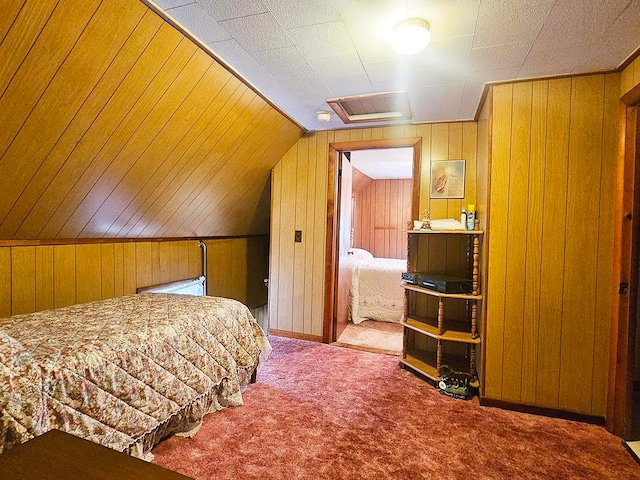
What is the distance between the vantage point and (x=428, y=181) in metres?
3.23

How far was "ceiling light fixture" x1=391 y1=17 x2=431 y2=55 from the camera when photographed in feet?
5.58

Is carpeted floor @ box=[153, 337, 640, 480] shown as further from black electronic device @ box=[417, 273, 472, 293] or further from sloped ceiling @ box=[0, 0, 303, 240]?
sloped ceiling @ box=[0, 0, 303, 240]

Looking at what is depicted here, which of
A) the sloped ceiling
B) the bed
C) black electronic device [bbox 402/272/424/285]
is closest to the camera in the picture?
the sloped ceiling

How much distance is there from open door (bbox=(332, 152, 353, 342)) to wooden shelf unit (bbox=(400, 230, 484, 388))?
0.75 m

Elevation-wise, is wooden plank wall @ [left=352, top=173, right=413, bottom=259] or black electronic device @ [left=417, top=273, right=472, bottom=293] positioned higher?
wooden plank wall @ [left=352, top=173, right=413, bottom=259]

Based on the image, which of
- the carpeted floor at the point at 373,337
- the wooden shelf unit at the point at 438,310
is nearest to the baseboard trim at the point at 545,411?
the wooden shelf unit at the point at 438,310

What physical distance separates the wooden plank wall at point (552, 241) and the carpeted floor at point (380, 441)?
0.85ft

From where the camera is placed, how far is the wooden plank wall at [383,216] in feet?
23.1

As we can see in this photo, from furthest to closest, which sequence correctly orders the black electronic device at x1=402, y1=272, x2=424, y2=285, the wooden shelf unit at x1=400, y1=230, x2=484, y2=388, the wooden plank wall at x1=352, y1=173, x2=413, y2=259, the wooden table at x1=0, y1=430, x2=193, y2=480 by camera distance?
the wooden plank wall at x1=352, y1=173, x2=413, y2=259
the black electronic device at x1=402, y1=272, x2=424, y2=285
the wooden shelf unit at x1=400, y1=230, x2=484, y2=388
the wooden table at x1=0, y1=430, x2=193, y2=480

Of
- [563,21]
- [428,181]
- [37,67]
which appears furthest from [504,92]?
[37,67]

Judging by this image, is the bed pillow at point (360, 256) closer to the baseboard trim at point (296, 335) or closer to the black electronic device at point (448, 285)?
the baseboard trim at point (296, 335)

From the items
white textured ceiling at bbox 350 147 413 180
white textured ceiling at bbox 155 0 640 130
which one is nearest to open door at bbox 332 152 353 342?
white textured ceiling at bbox 350 147 413 180

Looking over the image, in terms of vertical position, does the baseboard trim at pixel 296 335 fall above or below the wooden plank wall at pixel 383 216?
below

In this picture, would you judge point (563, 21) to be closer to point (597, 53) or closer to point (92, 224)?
point (597, 53)
